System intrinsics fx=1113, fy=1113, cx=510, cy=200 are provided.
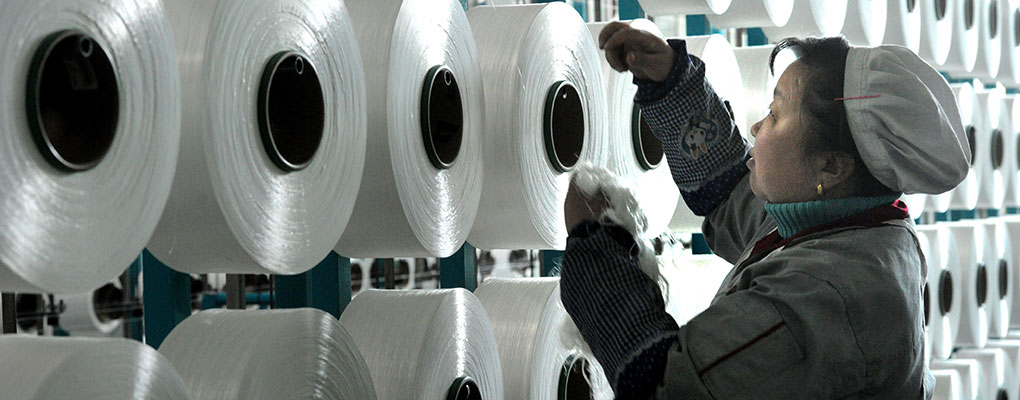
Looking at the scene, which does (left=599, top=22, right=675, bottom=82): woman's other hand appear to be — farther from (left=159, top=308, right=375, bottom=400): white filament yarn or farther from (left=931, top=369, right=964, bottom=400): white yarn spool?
(left=931, top=369, right=964, bottom=400): white yarn spool

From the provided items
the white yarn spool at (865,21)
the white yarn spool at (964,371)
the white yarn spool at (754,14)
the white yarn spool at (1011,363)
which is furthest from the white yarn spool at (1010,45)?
the white yarn spool at (754,14)

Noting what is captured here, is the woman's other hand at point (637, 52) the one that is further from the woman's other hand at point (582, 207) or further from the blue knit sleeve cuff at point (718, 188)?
the woman's other hand at point (582, 207)

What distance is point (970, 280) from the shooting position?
12.4 feet

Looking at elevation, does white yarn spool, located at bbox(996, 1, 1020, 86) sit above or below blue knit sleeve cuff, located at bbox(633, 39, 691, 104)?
above

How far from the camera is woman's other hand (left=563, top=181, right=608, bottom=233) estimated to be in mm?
1285

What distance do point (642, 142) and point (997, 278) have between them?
268cm

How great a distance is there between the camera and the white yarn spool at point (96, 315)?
658cm

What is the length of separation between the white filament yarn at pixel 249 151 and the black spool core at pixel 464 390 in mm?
339

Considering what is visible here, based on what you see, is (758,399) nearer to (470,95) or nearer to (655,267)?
(655,267)

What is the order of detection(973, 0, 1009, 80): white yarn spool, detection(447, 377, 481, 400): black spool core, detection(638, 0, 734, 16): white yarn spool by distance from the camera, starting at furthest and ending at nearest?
detection(973, 0, 1009, 80): white yarn spool
detection(638, 0, 734, 16): white yarn spool
detection(447, 377, 481, 400): black spool core

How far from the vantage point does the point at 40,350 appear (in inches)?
33.2

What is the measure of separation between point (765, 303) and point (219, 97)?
1.97 ft

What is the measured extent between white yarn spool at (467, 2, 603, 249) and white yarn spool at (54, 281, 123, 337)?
5.26 meters

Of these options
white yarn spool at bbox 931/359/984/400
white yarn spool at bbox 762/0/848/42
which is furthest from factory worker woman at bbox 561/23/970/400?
white yarn spool at bbox 931/359/984/400
